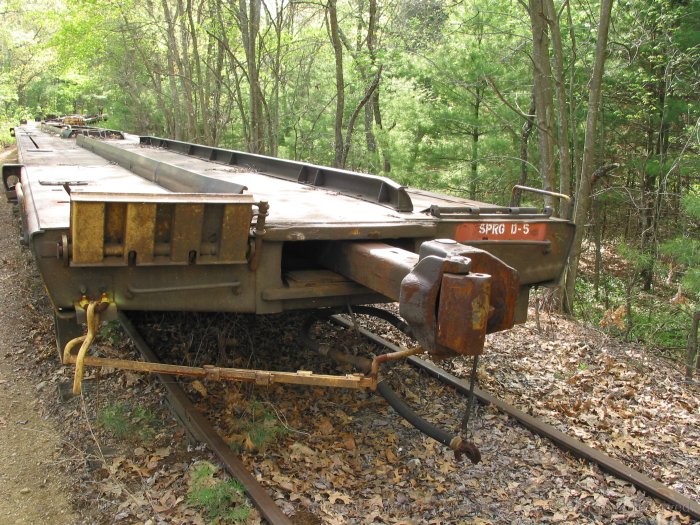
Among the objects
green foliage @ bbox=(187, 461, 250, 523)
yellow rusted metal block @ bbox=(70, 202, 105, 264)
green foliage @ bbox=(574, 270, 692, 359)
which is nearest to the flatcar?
yellow rusted metal block @ bbox=(70, 202, 105, 264)

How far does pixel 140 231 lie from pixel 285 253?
1.57m

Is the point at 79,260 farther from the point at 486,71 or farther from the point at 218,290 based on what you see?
the point at 486,71

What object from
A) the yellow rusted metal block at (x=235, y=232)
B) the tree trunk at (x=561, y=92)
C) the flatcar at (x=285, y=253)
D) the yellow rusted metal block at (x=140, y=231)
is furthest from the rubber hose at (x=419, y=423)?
the tree trunk at (x=561, y=92)

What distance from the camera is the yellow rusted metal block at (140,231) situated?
264 cm

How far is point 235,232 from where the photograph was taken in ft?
9.72

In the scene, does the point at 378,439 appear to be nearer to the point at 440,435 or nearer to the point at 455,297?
the point at 440,435

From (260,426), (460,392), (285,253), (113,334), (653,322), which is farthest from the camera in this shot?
(653,322)


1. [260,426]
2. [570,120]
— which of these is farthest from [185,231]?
[570,120]

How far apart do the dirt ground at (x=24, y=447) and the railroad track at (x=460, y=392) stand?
2.60ft

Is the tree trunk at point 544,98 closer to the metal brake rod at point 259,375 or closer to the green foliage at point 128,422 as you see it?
the metal brake rod at point 259,375

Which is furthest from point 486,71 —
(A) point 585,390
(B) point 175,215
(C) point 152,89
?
(C) point 152,89

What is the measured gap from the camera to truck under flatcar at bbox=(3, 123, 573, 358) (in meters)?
2.67

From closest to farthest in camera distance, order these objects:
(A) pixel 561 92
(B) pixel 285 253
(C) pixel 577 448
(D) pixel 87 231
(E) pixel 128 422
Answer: (D) pixel 87 231
(C) pixel 577 448
(E) pixel 128 422
(B) pixel 285 253
(A) pixel 561 92

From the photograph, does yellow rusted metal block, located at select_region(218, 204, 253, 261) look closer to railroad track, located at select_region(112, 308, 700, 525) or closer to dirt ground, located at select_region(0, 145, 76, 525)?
railroad track, located at select_region(112, 308, 700, 525)
